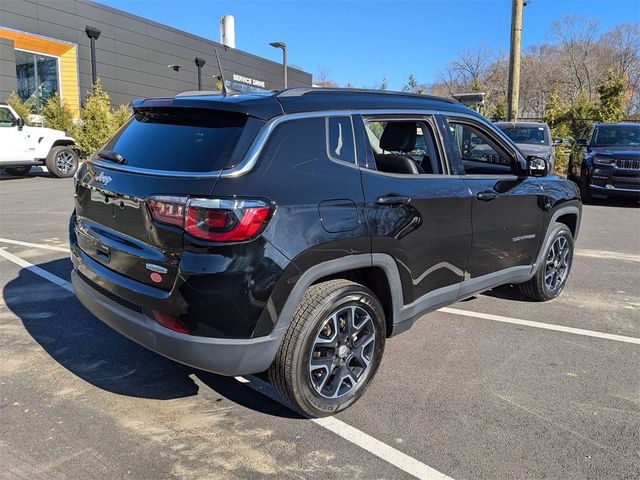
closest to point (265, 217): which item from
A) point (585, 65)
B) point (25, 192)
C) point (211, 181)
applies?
point (211, 181)

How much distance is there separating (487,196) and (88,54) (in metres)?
23.1

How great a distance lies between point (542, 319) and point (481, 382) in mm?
1512

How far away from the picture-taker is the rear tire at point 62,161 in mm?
14445

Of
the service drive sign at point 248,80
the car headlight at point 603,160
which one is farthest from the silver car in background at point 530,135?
the service drive sign at point 248,80

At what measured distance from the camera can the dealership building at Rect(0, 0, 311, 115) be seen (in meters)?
20.0

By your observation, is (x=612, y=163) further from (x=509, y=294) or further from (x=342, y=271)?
(x=342, y=271)

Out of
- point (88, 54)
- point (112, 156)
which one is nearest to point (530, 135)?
point (112, 156)

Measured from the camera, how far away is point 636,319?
4.77m

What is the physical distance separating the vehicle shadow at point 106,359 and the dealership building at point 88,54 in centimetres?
1809

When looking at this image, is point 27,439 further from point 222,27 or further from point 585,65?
point 585,65

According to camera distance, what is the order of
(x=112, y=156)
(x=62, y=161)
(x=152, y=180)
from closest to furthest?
(x=152, y=180), (x=112, y=156), (x=62, y=161)

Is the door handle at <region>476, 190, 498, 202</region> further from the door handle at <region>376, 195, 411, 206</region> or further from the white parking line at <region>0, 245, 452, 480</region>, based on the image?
the white parking line at <region>0, 245, 452, 480</region>

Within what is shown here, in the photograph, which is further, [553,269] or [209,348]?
[553,269]

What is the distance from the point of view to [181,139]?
299cm
